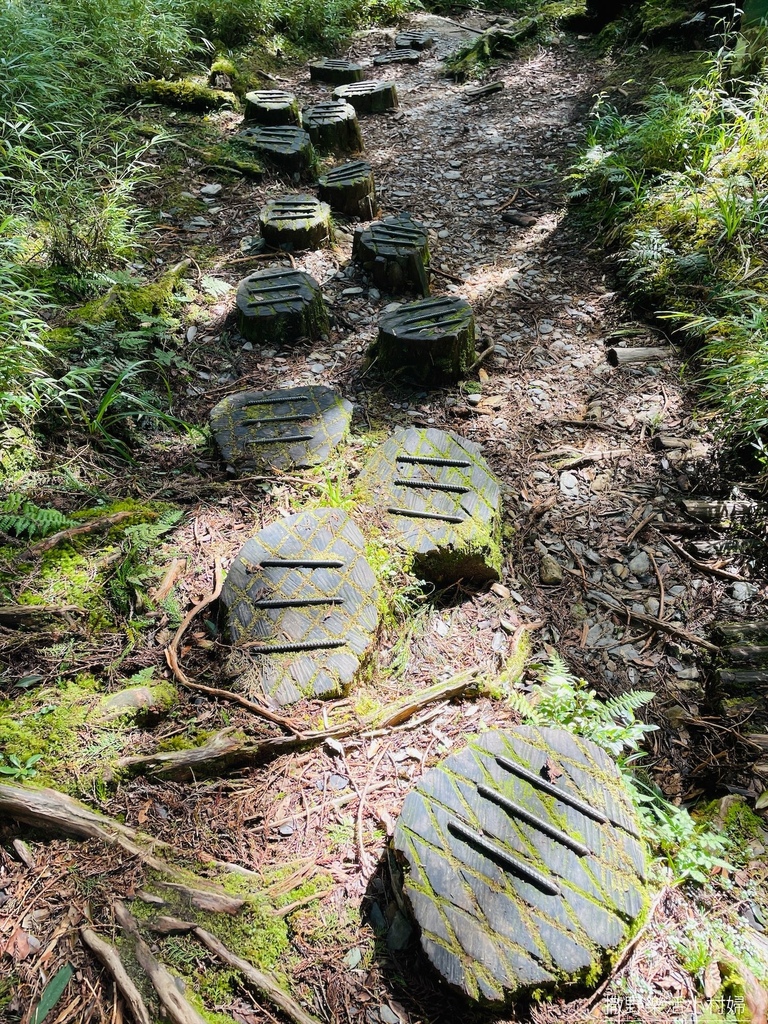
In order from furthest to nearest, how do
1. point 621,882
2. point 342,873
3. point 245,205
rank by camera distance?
point 245,205 < point 342,873 < point 621,882

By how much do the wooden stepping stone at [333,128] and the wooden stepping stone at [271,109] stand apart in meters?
0.14

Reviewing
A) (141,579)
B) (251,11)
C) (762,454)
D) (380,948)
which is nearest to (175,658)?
(141,579)

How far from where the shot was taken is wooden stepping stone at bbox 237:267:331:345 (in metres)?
4.08

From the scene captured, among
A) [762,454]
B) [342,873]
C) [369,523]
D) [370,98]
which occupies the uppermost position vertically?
[370,98]

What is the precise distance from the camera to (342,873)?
194 cm

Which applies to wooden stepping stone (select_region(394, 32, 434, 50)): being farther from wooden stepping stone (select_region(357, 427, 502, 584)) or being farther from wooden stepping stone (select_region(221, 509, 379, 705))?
wooden stepping stone (select_region(221, 509, 379, 705))

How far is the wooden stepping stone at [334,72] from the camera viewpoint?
7727 mm

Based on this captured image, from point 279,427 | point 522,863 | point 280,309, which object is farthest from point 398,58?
point 522,863

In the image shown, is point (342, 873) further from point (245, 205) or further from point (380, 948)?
point (245, 205)

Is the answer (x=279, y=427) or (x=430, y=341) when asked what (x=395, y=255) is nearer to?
(x=430, y=341)

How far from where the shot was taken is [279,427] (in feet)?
11.2

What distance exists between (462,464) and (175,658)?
1641mm

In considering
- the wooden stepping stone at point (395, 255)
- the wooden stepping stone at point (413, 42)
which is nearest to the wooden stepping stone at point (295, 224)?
the wooden stepping stone at point (395, 255)

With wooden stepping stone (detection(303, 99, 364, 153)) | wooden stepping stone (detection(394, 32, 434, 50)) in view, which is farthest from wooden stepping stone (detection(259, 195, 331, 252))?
wooden stepping stone (detection(394, 32, 434, 50))
